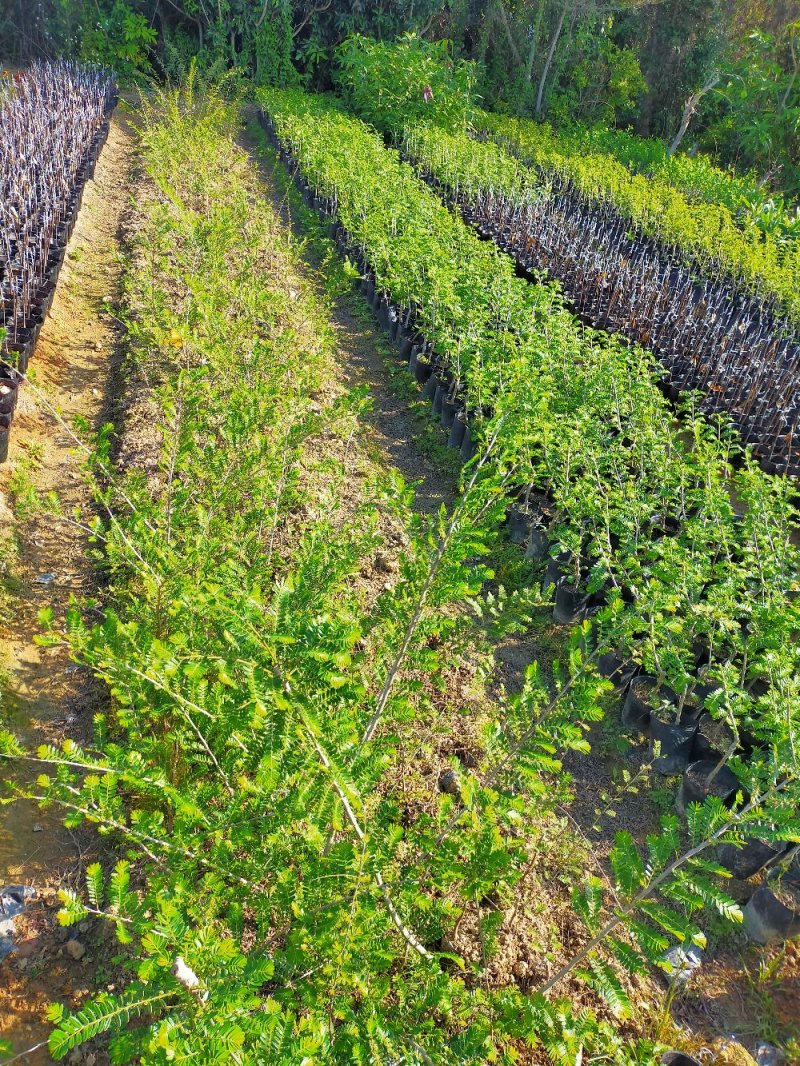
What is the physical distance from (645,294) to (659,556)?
519cm

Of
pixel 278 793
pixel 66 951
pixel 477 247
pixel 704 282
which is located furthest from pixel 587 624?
pixel 704 282

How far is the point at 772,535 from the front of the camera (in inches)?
147

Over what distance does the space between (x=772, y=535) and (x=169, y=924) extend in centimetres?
348

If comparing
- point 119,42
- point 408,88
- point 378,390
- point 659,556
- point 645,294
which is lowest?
point 378,390

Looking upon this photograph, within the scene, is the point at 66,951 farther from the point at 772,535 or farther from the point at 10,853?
the point at 772,535

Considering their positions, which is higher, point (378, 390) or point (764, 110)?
point (764, 110)

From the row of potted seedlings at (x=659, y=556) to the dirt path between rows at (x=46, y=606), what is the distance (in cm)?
203

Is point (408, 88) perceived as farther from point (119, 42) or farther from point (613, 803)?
point (613, 803)

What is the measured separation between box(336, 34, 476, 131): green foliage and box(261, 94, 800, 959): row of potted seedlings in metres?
9.88

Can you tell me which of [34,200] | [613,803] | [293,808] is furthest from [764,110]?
[293,808]

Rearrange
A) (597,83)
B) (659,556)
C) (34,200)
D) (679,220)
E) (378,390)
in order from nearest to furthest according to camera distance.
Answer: (659,556) < (378,390) < (34,200) < (679,220) < (597,83)

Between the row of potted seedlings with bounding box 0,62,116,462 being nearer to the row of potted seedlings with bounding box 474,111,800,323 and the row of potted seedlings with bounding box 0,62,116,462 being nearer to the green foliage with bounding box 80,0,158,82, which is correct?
the green foliage with bounding box 80,0,158,82

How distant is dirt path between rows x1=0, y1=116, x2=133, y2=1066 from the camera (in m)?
2.26

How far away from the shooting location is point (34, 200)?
23.4ft
